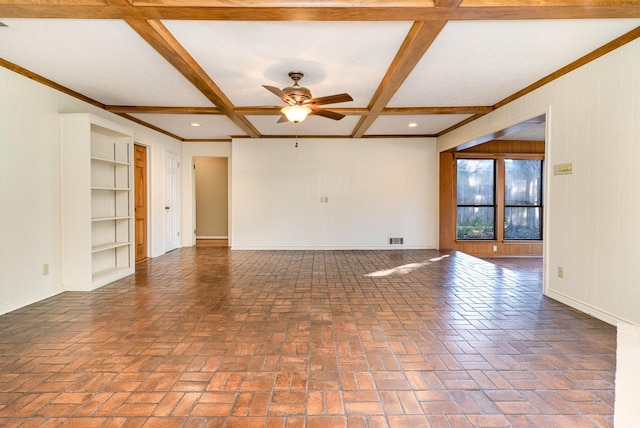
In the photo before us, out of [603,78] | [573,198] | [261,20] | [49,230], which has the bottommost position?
[49,230]

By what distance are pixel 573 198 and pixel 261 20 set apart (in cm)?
345

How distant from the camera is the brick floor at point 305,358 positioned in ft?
5.42

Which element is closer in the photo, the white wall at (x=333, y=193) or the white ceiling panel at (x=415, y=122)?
the white ceiling panel at (x=415, y=122)

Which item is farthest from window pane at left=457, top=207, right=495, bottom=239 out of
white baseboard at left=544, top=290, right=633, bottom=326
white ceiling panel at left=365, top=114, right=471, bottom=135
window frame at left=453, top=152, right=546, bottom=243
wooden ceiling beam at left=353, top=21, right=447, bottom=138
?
wooden ceiling beam at left=353, top=21, right=447, bottom=138

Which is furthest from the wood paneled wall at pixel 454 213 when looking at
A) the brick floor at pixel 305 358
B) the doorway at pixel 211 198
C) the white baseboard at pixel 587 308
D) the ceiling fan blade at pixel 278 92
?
the doorway at pixel 211 198

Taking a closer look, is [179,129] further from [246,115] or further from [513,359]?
[513,359]

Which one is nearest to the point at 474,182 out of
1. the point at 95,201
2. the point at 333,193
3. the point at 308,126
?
the point at 333,193

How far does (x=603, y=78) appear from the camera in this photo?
2.88 meters

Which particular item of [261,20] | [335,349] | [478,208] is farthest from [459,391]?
[478,208]

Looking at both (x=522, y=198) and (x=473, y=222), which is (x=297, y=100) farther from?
(x=522, y=198)

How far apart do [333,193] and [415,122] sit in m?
2.28

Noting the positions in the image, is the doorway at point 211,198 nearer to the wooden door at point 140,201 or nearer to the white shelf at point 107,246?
the wooden door at point 140,201

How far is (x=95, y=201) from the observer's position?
4.38m

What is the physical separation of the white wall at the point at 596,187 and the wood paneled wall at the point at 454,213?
3112 mm
